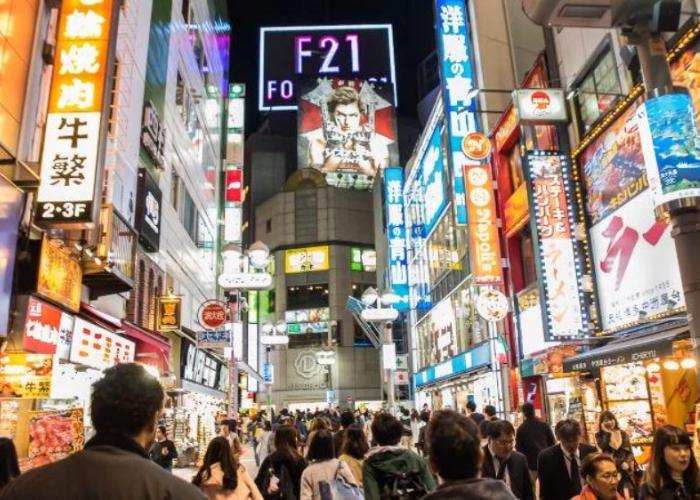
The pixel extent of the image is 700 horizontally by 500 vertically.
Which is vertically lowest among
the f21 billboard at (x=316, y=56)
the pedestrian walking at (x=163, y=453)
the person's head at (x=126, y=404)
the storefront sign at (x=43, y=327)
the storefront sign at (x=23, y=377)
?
the pedestrian walking at (x=163, y=453)

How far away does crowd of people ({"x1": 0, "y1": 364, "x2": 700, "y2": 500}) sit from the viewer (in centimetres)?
217

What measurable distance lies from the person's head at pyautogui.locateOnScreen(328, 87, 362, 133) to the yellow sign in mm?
11947

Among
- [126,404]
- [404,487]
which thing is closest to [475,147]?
[404,487]

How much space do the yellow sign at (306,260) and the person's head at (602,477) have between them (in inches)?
2145

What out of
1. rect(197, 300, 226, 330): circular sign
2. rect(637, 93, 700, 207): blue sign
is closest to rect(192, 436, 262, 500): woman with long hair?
rect(637, 93, 700, 207): blue sign

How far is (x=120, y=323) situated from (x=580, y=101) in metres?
13.0

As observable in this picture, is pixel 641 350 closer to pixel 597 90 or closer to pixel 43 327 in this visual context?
pixel 597 90

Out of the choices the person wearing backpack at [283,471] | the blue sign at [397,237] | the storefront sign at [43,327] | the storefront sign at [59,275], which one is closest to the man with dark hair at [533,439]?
the person wearing backpack at [283,471]

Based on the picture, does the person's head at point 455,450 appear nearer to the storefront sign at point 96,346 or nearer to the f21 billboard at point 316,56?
the storefront sign at point 96,346

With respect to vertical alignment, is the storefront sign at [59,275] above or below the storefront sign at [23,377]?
above

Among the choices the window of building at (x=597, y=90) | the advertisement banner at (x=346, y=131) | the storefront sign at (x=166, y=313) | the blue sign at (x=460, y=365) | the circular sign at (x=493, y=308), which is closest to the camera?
the window of building at (x=597, y=90)

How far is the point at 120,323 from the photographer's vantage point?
15242 mm

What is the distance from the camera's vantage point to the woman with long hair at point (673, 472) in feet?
14.9

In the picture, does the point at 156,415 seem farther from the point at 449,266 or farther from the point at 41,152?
the point at 449,266
